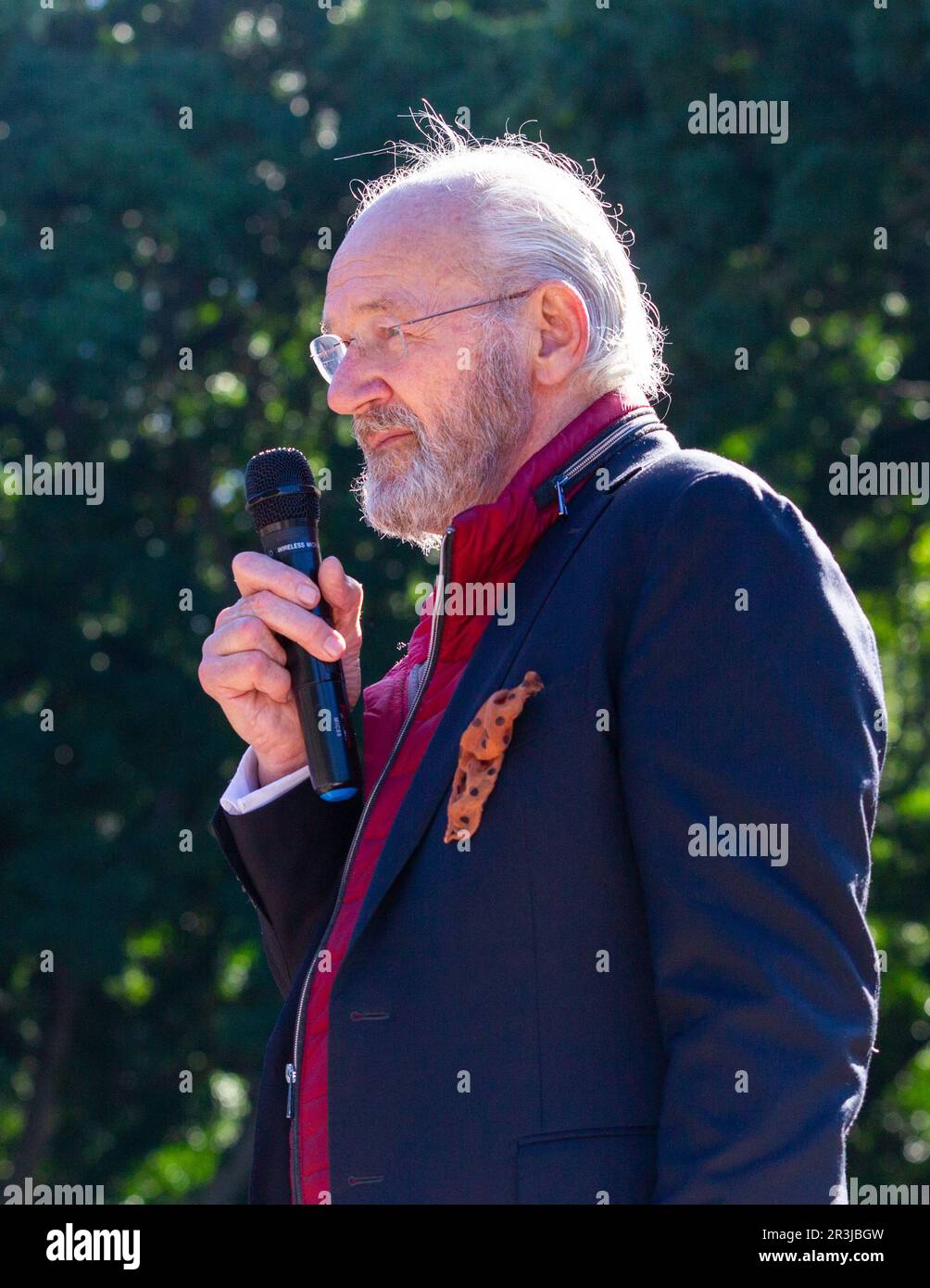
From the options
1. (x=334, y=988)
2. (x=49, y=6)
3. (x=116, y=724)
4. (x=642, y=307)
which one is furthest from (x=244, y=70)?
(x=334, y=988)

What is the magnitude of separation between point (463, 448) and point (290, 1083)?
2.91ft

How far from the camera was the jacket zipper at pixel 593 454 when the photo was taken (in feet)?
7.43

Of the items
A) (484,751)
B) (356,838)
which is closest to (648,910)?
(484,751)

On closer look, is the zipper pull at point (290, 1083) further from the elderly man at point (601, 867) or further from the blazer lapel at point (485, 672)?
the blazer lapel at point (485, 672)

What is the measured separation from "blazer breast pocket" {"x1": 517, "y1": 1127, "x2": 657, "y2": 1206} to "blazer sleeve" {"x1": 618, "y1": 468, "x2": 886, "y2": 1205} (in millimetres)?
67

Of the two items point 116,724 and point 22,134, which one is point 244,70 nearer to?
point 22,134

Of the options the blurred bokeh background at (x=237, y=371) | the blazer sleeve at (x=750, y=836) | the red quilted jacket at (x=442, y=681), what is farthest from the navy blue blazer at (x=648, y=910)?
the blurred bokeh background at (x=237, y=371)

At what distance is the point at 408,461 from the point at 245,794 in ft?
1.74

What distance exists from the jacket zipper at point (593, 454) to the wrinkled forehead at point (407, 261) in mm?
329

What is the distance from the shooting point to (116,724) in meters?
12.4

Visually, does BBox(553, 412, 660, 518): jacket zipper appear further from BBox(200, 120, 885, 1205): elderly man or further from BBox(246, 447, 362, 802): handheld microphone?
BBox(246, 447, 362, 802): handheld microphone

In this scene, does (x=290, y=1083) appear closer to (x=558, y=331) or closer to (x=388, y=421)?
(x=388, y=421)

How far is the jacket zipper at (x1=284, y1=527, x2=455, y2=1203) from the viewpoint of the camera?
2186 mm

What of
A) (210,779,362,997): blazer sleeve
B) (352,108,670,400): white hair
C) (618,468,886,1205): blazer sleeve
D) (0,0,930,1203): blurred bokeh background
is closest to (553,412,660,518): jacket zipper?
(352,108,670,400): white hair
